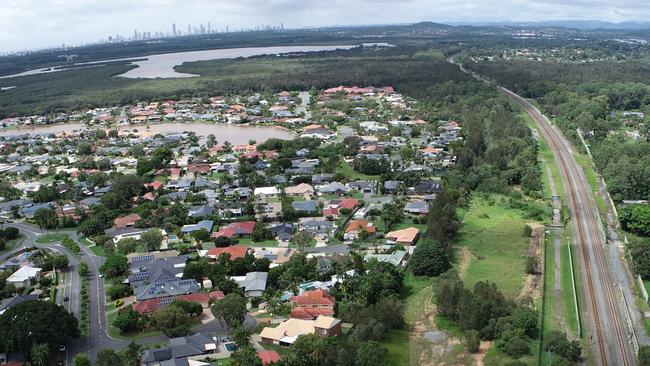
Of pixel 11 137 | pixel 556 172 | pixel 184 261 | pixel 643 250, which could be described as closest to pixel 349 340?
pixel 184 261

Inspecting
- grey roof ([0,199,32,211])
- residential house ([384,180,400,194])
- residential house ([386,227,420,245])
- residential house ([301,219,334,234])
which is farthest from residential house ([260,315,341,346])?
grey roof ([0,199,32,211])

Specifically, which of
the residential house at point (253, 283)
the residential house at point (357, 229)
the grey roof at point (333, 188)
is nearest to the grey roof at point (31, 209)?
the grey roof at point (333, 188)

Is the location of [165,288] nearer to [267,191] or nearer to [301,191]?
[267,191]

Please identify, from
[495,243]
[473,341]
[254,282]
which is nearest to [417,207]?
[495,243]

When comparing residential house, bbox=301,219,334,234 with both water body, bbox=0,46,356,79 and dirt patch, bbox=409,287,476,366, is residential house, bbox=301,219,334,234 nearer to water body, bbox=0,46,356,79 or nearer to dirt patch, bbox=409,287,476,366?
dirt patch, bbox=409,287,476,366

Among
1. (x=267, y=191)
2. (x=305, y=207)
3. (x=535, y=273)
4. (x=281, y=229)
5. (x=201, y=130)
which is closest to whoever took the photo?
(x=535, y=273)
